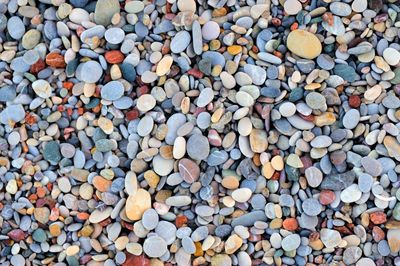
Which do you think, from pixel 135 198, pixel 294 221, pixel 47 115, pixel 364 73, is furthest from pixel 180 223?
pixel 364 73

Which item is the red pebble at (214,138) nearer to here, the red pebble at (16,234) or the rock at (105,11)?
the rock at (105,11)

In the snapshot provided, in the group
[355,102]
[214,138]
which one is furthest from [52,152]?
[355,102]

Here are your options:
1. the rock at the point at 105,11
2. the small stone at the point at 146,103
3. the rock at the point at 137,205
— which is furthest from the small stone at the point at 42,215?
the rock at the point at 105,11

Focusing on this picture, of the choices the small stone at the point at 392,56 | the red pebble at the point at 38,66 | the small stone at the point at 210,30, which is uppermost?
the small stone at the point at 210,30

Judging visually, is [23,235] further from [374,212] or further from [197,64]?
A: [374,212]

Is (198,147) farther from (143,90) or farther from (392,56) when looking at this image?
(392,56)

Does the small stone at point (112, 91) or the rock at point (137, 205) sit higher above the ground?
the small stone at point (112, 91)

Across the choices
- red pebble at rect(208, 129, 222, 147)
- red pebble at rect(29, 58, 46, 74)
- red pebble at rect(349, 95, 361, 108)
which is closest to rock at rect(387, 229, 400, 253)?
red pebble at rect(349, 95, 361, 108)

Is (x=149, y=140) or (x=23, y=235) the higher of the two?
(x=149, y=140)
